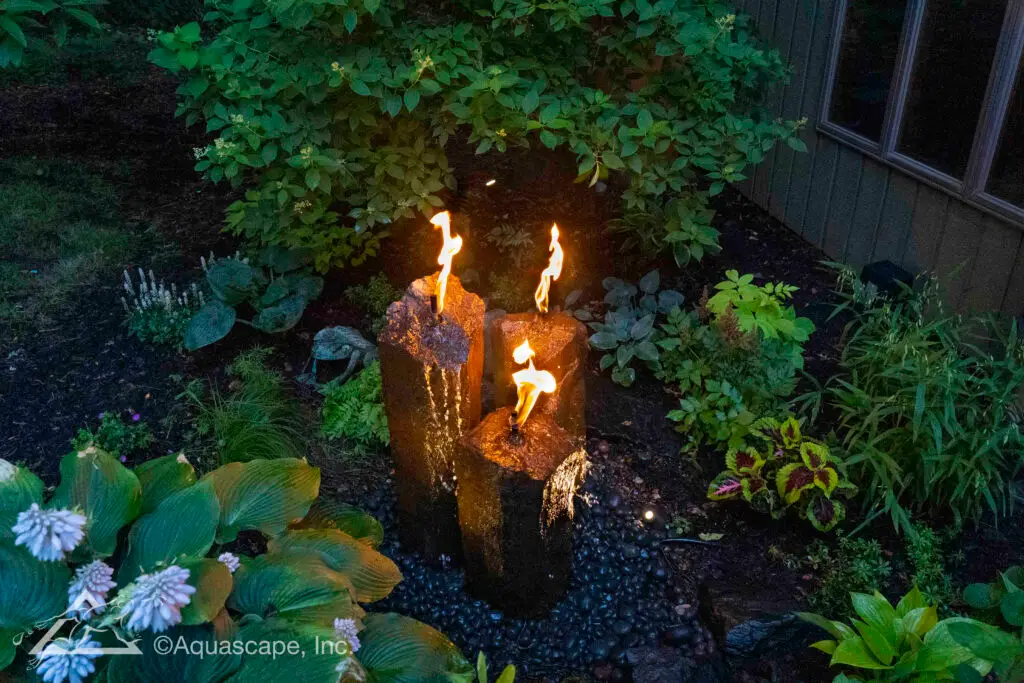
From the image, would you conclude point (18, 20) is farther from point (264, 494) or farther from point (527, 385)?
point (527, 385)

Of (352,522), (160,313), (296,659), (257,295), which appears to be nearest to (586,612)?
(352,522)

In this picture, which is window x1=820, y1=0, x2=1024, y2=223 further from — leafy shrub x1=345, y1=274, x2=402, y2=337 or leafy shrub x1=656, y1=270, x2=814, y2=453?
leafy shrub x1=345, y1=274, x2=402, y2=337

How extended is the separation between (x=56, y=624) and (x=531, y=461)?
115 cm

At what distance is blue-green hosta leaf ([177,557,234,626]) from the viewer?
1.57m

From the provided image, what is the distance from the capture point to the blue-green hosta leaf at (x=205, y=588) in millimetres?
1571

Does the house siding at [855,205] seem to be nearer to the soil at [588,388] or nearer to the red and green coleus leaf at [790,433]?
the soil at [588,388]

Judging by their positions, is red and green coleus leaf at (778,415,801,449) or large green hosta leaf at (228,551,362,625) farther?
red and green coleus leaf at (778,415,801,449)

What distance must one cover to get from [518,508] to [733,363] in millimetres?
1477

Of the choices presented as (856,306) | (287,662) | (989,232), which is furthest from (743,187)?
(287,662)

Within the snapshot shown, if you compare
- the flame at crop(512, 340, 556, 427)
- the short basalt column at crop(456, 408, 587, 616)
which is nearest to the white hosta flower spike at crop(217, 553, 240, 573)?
the short basalt column at crop(456, 408, 587, 616)

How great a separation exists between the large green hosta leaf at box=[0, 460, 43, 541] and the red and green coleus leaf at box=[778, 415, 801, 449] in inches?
92.4

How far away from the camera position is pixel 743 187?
5.48 metres

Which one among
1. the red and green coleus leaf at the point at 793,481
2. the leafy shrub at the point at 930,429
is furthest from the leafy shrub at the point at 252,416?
the leafy shrub at the point at 930,429

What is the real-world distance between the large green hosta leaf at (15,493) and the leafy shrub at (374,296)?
2.06 metres
